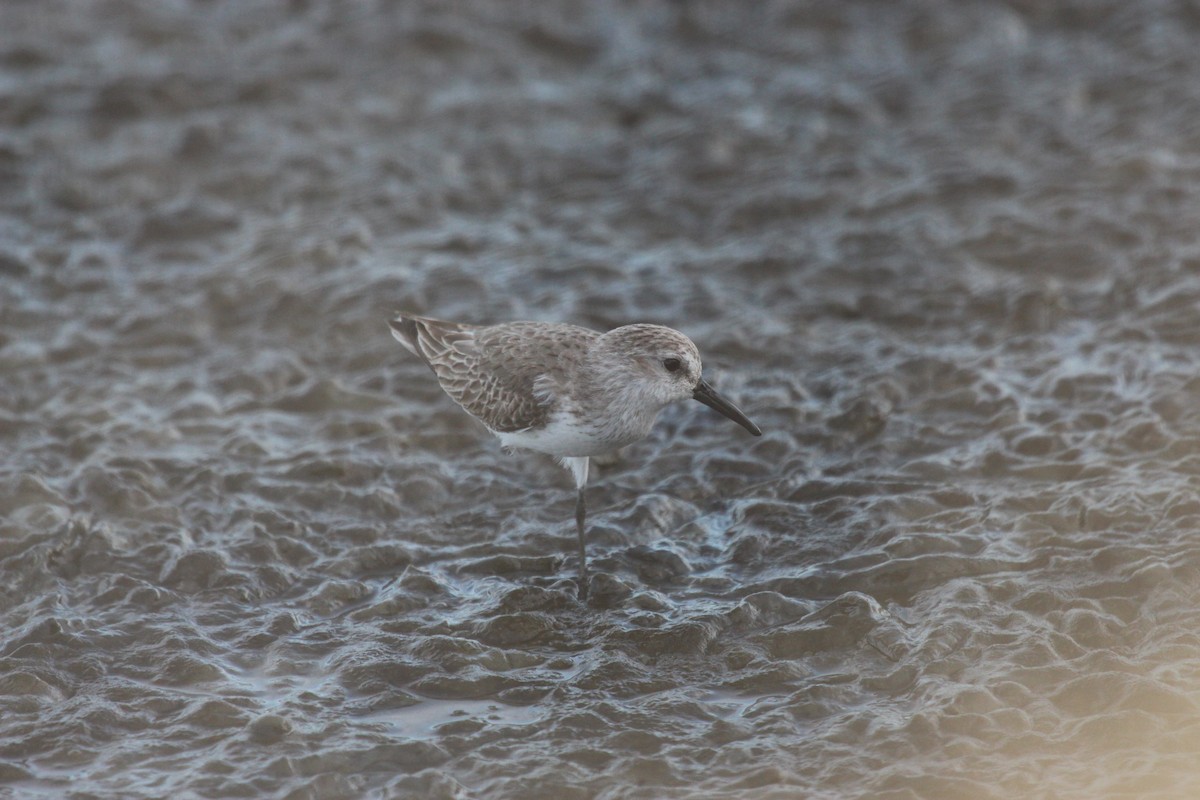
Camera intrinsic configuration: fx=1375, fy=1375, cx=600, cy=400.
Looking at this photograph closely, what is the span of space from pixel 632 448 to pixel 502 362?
1256 mm

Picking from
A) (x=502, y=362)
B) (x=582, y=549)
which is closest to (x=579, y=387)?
(x=502, y=362)

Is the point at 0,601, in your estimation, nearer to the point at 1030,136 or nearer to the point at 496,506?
the point at 496,506

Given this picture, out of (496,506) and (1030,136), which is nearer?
(496,506)

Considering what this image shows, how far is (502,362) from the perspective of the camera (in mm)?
6531

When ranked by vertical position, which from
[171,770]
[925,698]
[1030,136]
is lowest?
[171,770]

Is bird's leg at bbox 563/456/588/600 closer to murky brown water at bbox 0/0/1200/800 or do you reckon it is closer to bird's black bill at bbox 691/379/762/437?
murky brown water at bbox 0/0/1200/800

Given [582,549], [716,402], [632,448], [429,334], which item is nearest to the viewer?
[716,402]

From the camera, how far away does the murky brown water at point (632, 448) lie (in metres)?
5.46

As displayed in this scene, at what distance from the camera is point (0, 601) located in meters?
6.24

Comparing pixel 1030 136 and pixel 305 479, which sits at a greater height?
pixel 1030 136

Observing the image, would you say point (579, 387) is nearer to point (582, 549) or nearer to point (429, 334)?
point (582, 549)

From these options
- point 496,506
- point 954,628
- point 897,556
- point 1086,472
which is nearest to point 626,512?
point 496,506

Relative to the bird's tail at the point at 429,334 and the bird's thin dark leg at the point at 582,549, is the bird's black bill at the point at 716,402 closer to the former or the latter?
the bird's thin dark leg at the point at 582,549

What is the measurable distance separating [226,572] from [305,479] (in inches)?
33.3
